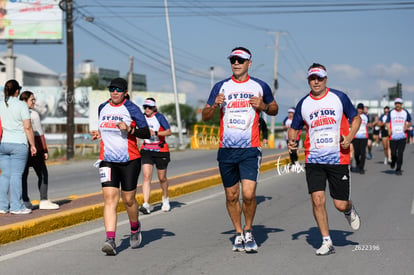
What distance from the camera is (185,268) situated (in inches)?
243

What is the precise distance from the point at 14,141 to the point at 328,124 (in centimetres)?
464

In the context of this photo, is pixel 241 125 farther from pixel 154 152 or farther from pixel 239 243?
pixel 154 152

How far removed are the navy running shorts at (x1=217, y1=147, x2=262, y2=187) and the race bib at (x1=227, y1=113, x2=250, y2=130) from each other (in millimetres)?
Result: 243

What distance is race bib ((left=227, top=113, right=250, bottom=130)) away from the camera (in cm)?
696

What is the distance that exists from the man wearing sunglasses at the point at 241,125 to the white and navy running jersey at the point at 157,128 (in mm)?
3539

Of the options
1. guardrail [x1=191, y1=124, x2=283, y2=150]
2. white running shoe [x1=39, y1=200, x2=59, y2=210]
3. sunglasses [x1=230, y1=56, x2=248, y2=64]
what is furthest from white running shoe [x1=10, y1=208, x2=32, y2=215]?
guardrail [x1=191, y1=124, x2=283, y2=150]

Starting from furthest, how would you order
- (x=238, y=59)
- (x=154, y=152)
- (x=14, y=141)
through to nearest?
(x=154, y=152), (x=14, y=141), (x=238, y=59)

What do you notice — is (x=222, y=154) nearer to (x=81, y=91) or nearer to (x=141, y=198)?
(x=141, y=198)

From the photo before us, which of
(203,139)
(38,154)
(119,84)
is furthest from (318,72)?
(203,139)

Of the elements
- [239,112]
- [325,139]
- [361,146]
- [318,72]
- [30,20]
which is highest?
[30,20]

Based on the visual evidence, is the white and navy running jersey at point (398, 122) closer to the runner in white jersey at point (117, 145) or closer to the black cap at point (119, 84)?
the runner in white jersey at point (117, 145)

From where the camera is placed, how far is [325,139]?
6.88 meters

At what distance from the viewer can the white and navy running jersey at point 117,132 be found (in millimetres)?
7051

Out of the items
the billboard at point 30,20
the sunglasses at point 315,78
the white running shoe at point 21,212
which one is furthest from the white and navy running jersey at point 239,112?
the billboard at point 30,20
